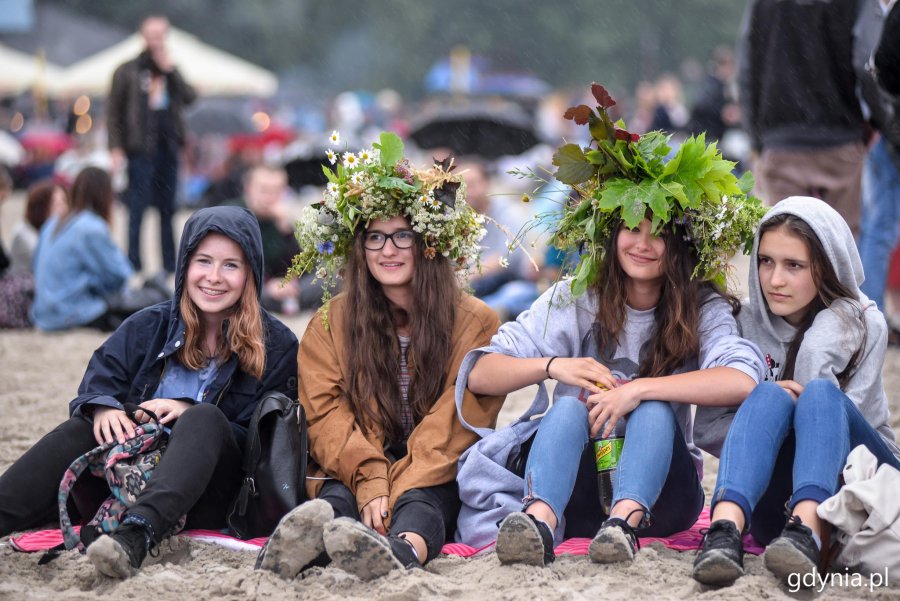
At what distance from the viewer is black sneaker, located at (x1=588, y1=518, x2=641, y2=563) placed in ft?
11.7

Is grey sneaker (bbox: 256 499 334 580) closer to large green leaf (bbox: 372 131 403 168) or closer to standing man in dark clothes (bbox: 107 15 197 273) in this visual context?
large green leaf (bbox: 372 131 403 168)

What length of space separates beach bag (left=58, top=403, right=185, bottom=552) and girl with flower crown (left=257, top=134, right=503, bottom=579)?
24.8 inches

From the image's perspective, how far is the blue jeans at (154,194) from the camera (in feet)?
37.0

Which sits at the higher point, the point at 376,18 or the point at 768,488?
the point at 376,18

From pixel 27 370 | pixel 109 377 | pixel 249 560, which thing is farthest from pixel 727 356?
pixel 27 370

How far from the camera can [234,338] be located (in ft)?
14.2

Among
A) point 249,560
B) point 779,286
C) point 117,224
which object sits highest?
point 117,224

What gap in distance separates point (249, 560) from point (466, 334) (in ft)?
3.92

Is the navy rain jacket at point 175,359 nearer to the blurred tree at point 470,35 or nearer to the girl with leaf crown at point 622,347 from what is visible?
the girl with leaf crown at point 622,347

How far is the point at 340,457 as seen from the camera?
4.16 meters

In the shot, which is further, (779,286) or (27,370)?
(27,370)

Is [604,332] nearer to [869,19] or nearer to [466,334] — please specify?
[466,334]

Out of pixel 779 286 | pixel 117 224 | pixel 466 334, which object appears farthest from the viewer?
pixel 117 224

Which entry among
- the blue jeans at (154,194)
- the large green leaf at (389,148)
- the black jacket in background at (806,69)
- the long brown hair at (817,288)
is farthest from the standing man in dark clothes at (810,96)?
the blue jeans at (154,194)
